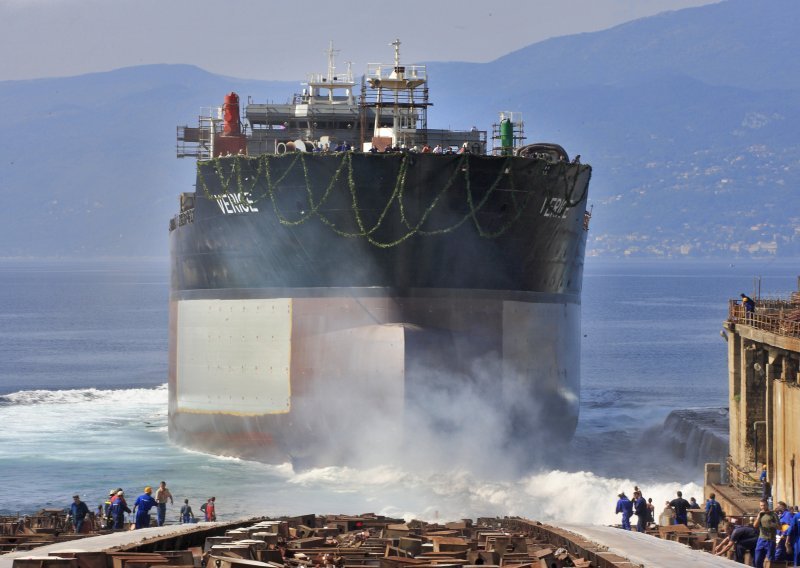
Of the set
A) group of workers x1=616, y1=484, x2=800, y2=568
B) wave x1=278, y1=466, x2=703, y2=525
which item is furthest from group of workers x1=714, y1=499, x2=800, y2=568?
wave x1=278, y1=466, x2=703, y2=525

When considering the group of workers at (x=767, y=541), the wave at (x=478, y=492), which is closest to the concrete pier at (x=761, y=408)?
the wave at (x=478, y=492)

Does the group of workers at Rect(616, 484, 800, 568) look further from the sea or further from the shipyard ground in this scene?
the sea

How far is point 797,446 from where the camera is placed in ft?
87.2

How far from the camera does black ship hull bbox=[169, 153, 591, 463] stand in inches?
1393

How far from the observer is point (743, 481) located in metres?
31.9

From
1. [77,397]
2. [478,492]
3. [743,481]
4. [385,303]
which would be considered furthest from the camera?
[77,397]

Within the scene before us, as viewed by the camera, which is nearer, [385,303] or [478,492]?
[478,492]

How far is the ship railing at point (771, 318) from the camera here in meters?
28.2

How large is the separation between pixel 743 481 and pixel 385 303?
32.8 ft

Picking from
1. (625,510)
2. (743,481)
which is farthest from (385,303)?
(625,510)

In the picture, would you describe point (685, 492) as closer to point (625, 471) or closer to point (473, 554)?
point (625, 471)

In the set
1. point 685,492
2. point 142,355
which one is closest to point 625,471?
point 685,492

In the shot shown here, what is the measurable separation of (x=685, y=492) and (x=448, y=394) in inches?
252

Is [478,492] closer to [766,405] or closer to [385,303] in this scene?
[385,303]
